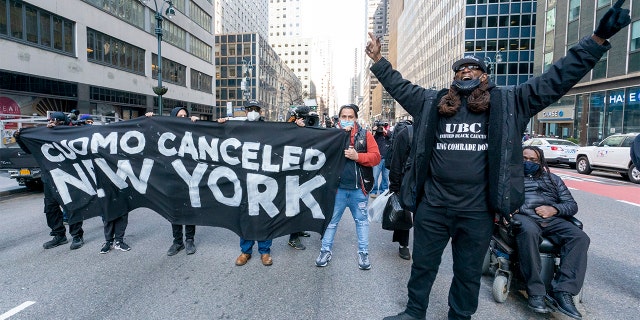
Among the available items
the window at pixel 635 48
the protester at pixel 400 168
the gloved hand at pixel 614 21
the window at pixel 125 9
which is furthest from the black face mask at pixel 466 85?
the window at pixel 635 48

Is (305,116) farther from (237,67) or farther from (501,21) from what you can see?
(237,67)

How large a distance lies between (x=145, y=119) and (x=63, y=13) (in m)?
21.3

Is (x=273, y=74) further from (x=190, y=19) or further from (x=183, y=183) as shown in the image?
(x=183, y=183)

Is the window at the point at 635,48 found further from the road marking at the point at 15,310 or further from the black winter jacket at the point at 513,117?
the road marking at the point at 15,310

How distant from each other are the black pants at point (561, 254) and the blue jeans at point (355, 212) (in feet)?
5.68

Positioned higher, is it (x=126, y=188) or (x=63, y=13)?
(x=63, y=13)

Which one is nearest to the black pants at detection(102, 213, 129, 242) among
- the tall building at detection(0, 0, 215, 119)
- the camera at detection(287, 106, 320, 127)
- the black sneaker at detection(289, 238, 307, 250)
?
the black sneaker at detection(289, 238, 307, 250)

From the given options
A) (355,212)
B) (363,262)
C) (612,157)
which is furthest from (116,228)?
(612,157)

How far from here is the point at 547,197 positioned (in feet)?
13.1

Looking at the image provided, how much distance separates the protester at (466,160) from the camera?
8.87ft

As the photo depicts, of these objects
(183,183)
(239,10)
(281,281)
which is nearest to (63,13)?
(183,183)

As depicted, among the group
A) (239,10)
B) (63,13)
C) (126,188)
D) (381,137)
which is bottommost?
(126,188)

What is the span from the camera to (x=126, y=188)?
16.6ft

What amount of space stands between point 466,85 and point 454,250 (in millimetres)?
1338
